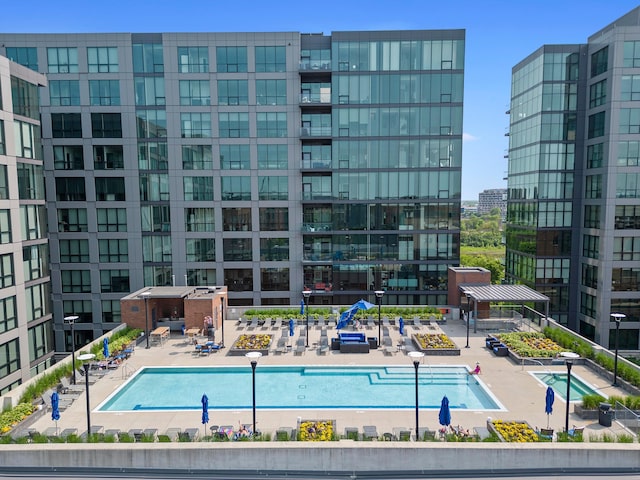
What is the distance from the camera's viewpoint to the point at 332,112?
4231 cm

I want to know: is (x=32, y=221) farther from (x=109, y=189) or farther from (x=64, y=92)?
(x=64, y=92)

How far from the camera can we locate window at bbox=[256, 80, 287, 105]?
41812 mm

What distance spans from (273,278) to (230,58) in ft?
68.9

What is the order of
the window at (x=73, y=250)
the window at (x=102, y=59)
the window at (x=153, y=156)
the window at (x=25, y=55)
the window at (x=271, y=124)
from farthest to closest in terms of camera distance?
the window at (x=73, y=250) → the window at (x=271, y=124) → the window at (x=153, y=156) → the window at (x=102, y=59) → the window at (x=25, y=55)

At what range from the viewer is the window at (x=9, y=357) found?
2403 centimetres

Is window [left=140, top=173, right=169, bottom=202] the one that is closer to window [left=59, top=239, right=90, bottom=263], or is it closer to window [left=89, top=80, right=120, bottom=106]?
window [left=59, top=239, right=90, bottom=263]

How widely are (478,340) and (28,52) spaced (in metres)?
45.1

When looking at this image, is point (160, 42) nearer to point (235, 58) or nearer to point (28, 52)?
point (235, 58)

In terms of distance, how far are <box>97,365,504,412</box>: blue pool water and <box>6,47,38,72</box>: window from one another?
32.1 m

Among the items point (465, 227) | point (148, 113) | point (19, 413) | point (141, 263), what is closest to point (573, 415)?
point (19, 413)

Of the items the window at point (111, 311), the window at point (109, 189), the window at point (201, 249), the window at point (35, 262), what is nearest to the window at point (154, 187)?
the window at point (109, 189)

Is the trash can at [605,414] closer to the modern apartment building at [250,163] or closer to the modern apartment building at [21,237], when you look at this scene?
the modern apartment building at [250,163]

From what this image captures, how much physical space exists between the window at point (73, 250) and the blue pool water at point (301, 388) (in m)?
21.8

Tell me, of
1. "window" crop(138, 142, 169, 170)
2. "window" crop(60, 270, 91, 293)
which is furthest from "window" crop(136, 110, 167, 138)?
"window" crop(60, 270, 91, 293)
